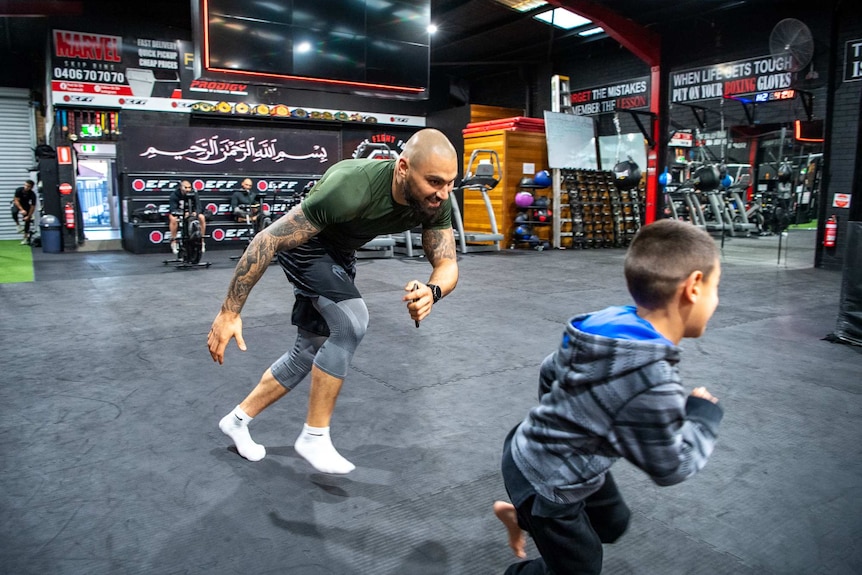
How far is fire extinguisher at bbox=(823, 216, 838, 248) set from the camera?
826 cm

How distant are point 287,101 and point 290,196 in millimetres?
2798

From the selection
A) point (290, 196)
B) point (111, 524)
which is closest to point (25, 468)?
point (111, 524)

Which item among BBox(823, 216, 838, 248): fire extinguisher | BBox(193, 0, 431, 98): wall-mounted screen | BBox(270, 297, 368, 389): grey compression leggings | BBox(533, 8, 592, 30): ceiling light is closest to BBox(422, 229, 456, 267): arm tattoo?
BBox(270, 297, 368, 389): grey compression leggings

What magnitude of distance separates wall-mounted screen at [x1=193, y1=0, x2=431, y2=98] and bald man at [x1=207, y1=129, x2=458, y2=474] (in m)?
6.07

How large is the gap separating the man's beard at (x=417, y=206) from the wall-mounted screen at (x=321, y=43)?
620cm

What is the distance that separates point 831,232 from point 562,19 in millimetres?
7318

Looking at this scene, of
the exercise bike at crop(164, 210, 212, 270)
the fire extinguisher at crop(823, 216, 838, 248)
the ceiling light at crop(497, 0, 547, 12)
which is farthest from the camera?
the ceiling light at crop(497, 0, 547, 12)

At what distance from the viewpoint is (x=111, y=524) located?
1818 millimetres

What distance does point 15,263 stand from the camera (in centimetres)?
957

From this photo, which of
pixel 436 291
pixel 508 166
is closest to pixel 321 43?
pixel 508 166

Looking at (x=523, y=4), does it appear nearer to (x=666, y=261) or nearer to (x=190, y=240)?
(x=190, y=240)

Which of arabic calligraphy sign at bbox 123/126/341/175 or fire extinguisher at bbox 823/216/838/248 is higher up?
arabic calligraphy sign at bbox 123/126/341/175

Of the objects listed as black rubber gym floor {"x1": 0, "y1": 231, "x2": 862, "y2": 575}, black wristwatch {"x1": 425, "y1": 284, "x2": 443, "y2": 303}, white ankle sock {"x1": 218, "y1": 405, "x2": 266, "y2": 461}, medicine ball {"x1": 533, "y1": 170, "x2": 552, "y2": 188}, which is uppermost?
medicine ball {"x1": 533, "y1": 170, "x2": 552, "y2": 188}

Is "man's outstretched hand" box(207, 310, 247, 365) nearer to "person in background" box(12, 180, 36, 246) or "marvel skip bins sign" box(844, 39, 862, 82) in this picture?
"marvel skip bins sign" box(844, 39, 862, 82)
